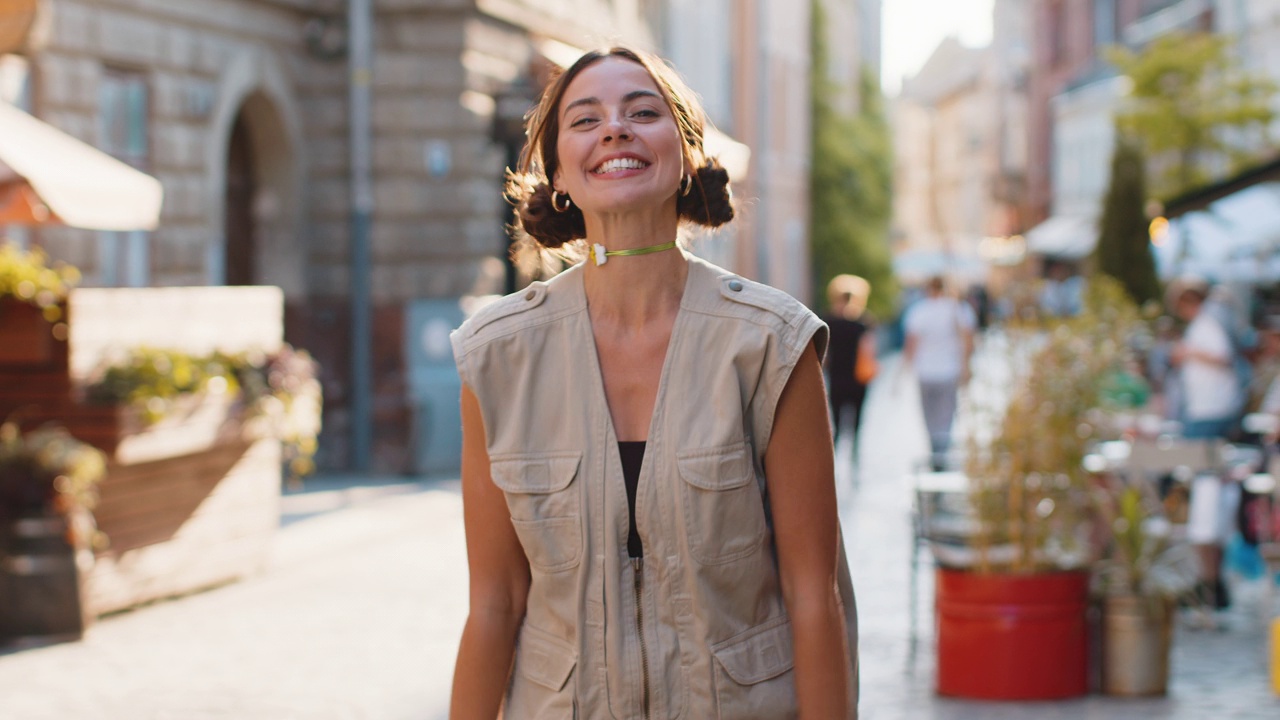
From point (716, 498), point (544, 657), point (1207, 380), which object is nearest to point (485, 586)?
point (544, 657)

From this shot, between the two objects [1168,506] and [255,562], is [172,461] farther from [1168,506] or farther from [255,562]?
[1168,506]

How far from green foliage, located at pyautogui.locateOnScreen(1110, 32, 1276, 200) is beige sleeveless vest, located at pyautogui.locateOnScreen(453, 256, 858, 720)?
2534cm

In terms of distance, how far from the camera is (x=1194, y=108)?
92.7ft

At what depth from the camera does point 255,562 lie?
35.2 feet

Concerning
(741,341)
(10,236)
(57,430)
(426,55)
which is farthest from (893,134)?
(741,341)

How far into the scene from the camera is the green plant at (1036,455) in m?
7.42

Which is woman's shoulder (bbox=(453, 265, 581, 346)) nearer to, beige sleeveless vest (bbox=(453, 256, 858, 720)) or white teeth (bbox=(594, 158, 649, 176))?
beige sleeveless vest (bbox=(453, 256, 858, 720))

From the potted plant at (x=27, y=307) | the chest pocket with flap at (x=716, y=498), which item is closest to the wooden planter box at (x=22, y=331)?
the potted plant at (x=27, y=307)

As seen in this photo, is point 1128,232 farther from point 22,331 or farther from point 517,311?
point 517,311

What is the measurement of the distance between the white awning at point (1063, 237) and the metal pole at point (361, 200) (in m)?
32.1

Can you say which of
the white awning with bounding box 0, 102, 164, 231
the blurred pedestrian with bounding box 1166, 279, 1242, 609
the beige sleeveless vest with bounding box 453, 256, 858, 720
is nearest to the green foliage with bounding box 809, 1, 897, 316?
the blurred pedestrian with bounding box 1166, 279, 1242, 609

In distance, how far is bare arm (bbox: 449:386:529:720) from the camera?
280 cm

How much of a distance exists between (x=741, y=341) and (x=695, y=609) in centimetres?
39

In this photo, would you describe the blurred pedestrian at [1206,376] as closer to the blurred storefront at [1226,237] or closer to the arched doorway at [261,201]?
the blurred storefront at [1226,237]
